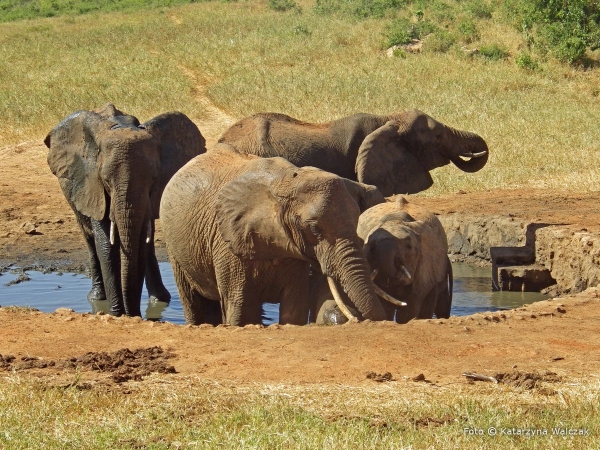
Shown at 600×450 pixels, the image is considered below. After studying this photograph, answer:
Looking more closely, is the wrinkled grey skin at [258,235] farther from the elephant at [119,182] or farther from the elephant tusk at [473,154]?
the elephant tusk at [473,154]

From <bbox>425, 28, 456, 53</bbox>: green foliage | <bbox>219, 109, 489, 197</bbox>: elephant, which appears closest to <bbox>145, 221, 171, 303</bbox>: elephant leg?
<bbox>219, 109, 489, 197</bbox>: elephant

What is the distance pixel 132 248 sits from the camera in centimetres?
1016

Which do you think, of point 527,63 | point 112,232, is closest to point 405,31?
point 527,63

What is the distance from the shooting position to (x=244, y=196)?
809cm

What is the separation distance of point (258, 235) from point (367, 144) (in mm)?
4459

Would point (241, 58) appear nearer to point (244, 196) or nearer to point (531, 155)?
point (531, 155)

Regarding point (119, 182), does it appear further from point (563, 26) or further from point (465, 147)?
point (563, 26)

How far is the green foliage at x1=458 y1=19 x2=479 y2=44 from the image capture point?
29.1m

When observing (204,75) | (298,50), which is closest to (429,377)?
(204,75)

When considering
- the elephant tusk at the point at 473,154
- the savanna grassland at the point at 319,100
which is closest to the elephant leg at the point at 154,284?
the elephant tusk at the point at 473,154

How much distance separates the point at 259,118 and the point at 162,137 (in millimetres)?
1460

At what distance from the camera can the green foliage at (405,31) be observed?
96.2 feet

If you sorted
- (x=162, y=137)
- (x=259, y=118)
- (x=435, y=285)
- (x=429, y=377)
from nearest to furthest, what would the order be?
(x=429, y=377) → (x=435, y=285) → (x=162, y=137) → (x=259, y=118)

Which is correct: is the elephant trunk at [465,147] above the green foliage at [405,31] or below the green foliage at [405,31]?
above
